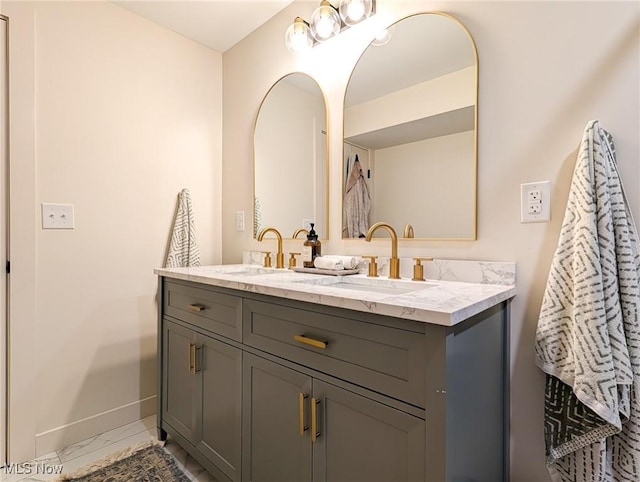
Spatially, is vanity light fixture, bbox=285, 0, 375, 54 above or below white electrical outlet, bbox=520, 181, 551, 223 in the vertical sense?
above

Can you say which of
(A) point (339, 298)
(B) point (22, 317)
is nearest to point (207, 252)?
(B) point (22, 317)

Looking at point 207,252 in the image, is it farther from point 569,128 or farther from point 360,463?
point 569,128

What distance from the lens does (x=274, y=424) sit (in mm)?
1147

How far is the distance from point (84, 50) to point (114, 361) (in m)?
1.63

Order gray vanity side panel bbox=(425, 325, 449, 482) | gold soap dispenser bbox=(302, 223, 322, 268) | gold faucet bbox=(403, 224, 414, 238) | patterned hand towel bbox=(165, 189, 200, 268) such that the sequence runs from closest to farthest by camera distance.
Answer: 1. gray vanity side panel bbox=(425, 325, 449, 482)
2. gold faucet bbox=(403, 224, 414, 238)
3. gold soap dispenser bbox=(302, 223, 322, 268)
4. patterned hand towel bbox=(165, 189, 200, 268)

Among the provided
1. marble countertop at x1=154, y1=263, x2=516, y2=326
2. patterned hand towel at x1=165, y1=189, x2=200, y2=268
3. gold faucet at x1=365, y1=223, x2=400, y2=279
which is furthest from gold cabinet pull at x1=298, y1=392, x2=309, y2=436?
patterned hand towel at x1=165, y1=189, x2=200, y2=268

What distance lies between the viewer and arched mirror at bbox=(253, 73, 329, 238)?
5.81ft

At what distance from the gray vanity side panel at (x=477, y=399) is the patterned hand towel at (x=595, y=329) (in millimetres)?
139

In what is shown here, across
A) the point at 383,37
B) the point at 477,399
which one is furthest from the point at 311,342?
the point at 383,37

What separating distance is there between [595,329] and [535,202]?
420mm

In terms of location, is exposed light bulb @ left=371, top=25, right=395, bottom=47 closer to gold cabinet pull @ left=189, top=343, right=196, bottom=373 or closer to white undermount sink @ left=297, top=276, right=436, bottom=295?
white undermount sink @ left=297, top=276, right=436, bottom=295

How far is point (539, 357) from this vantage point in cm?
104

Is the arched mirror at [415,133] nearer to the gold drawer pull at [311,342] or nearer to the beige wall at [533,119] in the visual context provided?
the beige wall at [533,119]

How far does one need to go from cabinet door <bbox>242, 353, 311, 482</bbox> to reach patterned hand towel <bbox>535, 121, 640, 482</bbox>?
0.71 metres
